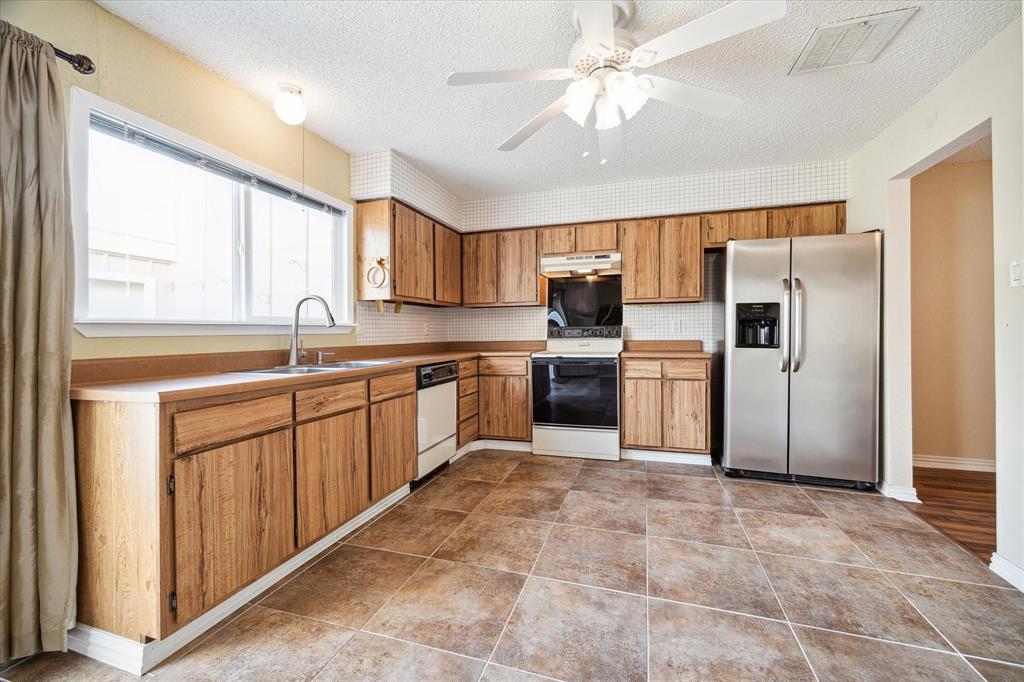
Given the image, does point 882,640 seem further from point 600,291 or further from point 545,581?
point 600,291

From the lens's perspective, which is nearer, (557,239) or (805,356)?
(805,356)

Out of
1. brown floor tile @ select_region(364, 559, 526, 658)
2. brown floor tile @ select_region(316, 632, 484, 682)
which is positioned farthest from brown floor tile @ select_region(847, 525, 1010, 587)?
brown floor tile @ select_region(316, 632, 484, 682)

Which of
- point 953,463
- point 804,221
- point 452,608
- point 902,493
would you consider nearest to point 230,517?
point 452,608

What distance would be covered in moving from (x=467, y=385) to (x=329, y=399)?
1.74 m

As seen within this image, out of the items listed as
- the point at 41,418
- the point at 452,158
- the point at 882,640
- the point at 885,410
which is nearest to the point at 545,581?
the point at 882,640

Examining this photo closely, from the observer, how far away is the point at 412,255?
3.46m

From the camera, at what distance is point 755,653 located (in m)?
1.42

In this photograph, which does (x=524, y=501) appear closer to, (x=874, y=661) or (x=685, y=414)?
(x=685, y=414)

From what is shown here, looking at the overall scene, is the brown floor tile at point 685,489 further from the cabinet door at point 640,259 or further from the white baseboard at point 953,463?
the white baseboard at point 953,463

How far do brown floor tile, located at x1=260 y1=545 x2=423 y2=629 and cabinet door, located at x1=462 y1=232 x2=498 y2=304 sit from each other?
2681 millimetres

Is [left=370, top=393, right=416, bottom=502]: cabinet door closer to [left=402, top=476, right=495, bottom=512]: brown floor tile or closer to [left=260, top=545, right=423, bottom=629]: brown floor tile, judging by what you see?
[left=402, top=476, right=495, bottom=512]: brown floor tile

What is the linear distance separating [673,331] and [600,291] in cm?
79

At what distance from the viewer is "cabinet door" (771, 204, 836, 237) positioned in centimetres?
346

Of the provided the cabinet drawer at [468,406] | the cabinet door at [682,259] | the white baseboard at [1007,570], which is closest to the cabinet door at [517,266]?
the cabinet drawer at [468,406]
